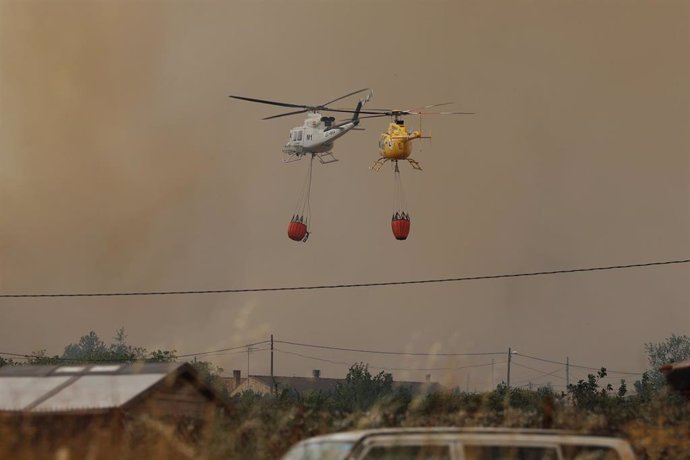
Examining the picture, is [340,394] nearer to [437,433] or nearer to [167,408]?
[167,408]

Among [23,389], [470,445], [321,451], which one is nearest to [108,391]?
[23,389]

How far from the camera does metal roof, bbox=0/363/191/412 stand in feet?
61.7

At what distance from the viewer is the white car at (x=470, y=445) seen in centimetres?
920

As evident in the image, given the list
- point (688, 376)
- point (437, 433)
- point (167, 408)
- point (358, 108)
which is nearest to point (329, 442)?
point (437, 433)

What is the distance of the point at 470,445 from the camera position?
30.2ft

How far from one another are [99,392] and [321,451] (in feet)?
36.5

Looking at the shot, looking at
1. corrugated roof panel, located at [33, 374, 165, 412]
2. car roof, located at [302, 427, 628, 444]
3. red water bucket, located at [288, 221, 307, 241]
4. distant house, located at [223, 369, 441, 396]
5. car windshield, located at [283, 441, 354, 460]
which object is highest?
red water bucket, located at [288, 221, 307, 241]

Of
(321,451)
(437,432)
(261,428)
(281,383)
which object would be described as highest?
(281,383)

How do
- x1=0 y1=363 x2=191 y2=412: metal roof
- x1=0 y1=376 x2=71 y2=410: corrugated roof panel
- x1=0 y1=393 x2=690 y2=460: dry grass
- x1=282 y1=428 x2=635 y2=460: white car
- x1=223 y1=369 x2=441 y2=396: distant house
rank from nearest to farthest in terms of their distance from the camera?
x1=282 y1=428 x2=635 y2=460: white car → x1=0 y1=393 x2=690 y2=460: dry grass → x1=0 y1=363 x2=191 y2=412: metal roof → x1=0 y1=376 x2=71 y2=410: corrugated roof panel → x1=223 y1=369 x2=441 y2=396: distant house

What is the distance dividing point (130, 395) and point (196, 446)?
338 centimetres

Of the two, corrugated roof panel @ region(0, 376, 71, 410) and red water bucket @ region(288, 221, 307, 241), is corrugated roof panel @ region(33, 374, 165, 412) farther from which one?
red water bucket @ region(288, 221, 307, 241)

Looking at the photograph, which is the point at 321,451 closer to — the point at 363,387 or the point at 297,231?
the point at 297,231

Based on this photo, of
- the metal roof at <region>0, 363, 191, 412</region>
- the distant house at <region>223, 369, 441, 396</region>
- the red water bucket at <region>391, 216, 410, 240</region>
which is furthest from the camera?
the distant house at <region>223, 369, 441, 396</region>

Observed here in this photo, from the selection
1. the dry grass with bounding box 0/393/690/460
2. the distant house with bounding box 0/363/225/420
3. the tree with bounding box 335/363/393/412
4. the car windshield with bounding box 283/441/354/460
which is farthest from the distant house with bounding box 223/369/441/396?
the car windshield with bounding box 283/441/354/460
